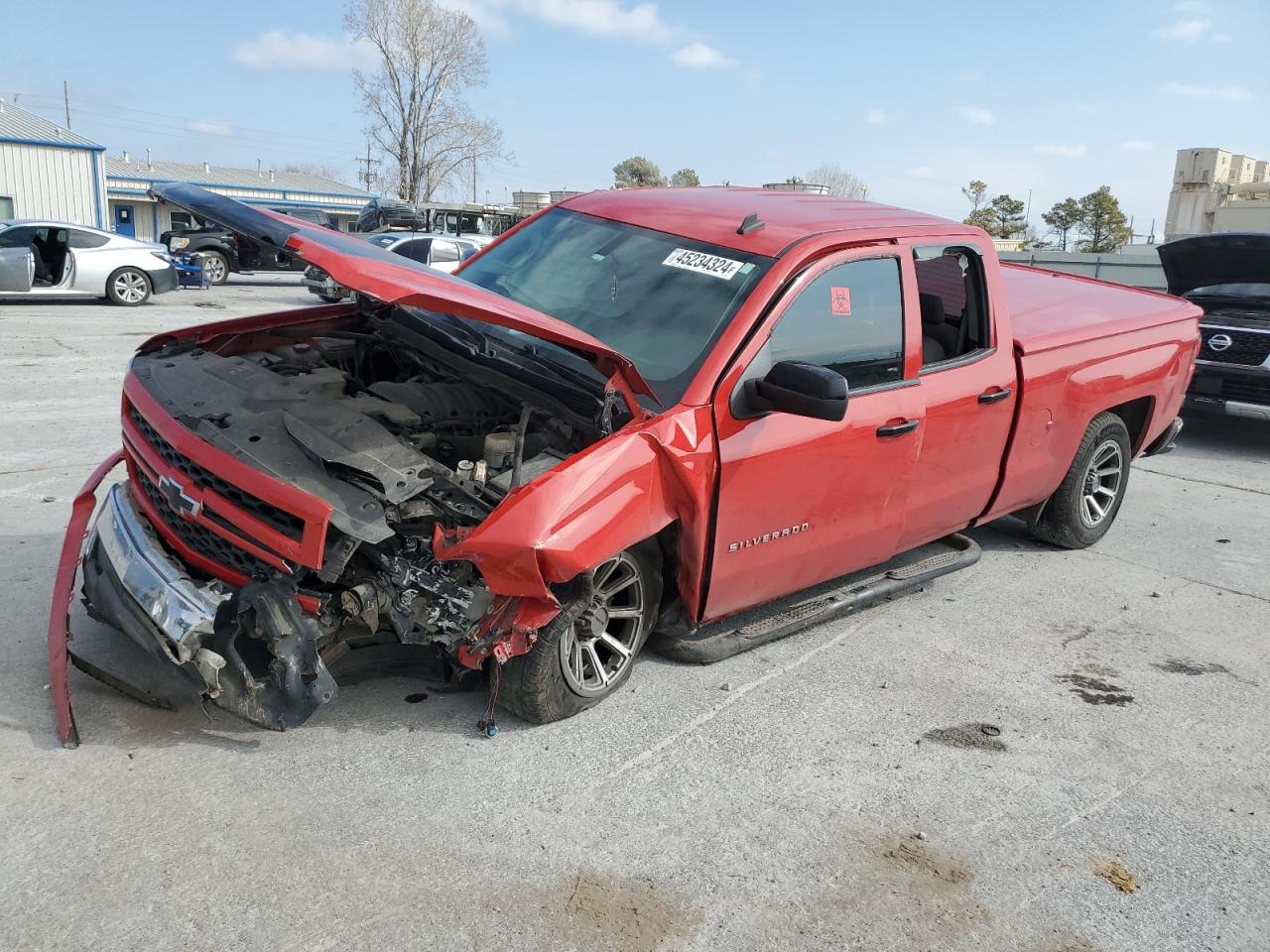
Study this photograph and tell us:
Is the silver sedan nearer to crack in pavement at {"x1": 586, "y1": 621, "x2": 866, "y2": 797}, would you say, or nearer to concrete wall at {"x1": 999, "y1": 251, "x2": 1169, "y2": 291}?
crack in pavement at {"x1": 586, "y1": 621, "x2": 866, "y2": 797}

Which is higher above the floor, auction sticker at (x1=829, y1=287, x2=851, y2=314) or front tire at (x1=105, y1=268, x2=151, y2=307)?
auction sticker at (x1=829, y1=287, x2=851, y2=314)

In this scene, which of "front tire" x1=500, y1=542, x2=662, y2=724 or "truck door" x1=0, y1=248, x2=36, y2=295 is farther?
"truck door" x1=0, y1=248, x2=36, y2=295

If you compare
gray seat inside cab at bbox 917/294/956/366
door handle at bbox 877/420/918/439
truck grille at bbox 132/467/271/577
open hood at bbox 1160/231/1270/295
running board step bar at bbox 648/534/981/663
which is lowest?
running board step bar at bbox 648/534/981/663

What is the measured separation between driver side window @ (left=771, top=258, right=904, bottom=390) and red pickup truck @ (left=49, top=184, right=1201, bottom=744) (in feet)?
0.04

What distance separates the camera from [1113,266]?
21.9 m

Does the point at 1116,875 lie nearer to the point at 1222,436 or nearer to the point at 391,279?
the point at 391,279

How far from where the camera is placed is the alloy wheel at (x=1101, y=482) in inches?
233

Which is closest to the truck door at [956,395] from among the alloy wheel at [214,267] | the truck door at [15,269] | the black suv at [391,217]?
the truck door at [15,269]

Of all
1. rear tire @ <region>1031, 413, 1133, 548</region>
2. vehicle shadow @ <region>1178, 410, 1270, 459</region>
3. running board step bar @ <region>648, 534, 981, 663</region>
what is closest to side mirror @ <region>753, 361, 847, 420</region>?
running board step bar @ <region>648, 534, 981, 663</region>

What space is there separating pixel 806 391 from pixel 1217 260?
25.7 ft

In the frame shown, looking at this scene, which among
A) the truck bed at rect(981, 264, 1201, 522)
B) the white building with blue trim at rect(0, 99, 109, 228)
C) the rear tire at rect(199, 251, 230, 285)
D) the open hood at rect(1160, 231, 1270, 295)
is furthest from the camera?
the white building with blue trim at rect(0, 99, 109, 228)

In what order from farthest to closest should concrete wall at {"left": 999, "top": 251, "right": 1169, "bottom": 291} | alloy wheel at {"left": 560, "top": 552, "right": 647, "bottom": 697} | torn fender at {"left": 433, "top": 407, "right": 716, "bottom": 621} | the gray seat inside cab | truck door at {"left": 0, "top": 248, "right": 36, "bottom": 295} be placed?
concrete wall at {"left": 999, "top": 251, "right": 1169, "bottom": 291}, truck door at {"left": 0, "top": 248, "right": 36, "bottom": 295}, the gray seat inside cab, alloy wheel at {"left": 560, "top": 552, "right": 647, "bottom": 697}, torn fender at {"left": 433, "top": 407, "right": 716, "bottom": 621}

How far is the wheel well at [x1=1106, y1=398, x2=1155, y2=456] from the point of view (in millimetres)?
6070

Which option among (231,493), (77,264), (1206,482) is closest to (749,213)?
(231,493)
